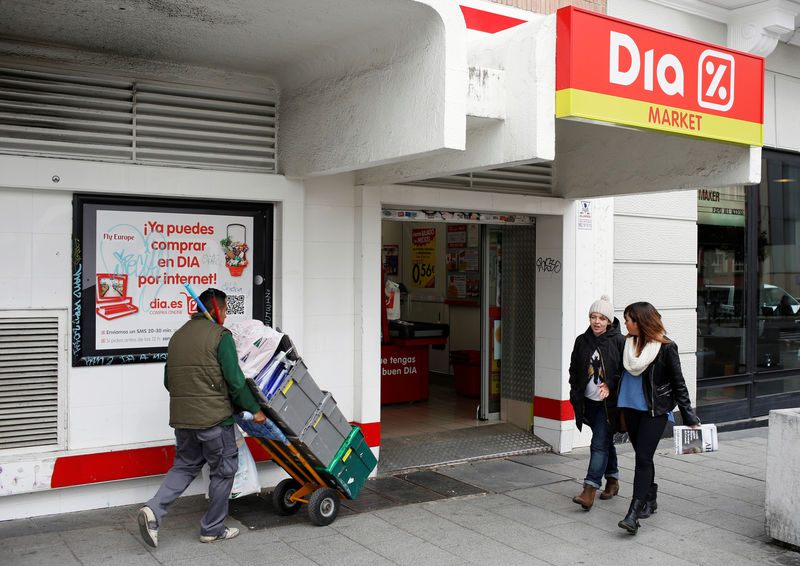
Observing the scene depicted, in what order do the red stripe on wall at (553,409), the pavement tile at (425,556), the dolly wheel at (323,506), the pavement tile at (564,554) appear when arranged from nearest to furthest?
the pavement tile at (425,556)
the pavement tile at (564,554)
the dolly wheel at (323,506)
the red stripe on wall at (553,409)

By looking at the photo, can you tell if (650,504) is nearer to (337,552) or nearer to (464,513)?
(464,513)

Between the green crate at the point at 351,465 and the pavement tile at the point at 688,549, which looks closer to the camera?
the pavement tile at the point at 688,549

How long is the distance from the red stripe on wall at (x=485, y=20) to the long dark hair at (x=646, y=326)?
3.18 metres

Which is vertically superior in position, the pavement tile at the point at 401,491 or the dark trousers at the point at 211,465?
the dark trousers at the point at 211,465

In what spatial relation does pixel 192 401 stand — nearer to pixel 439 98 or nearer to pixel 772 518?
pixel 439 98

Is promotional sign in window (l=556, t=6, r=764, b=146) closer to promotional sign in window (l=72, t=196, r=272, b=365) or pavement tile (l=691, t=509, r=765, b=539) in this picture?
promotional sign in window (l=72, t=196, r=272, b=365)

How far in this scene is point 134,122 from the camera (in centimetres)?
602

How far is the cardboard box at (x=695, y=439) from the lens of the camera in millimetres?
5637

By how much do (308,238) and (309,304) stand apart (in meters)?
0.59

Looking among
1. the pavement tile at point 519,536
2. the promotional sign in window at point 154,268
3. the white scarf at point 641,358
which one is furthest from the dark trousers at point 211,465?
the white scarf at point 641,358

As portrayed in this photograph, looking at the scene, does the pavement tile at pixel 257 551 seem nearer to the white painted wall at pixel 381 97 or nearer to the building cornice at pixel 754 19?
the white painted wall at pixel 381 97

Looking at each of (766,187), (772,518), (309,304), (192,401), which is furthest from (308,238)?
(766,187)

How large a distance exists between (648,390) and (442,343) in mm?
5309

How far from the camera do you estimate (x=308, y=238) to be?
6.84 m
